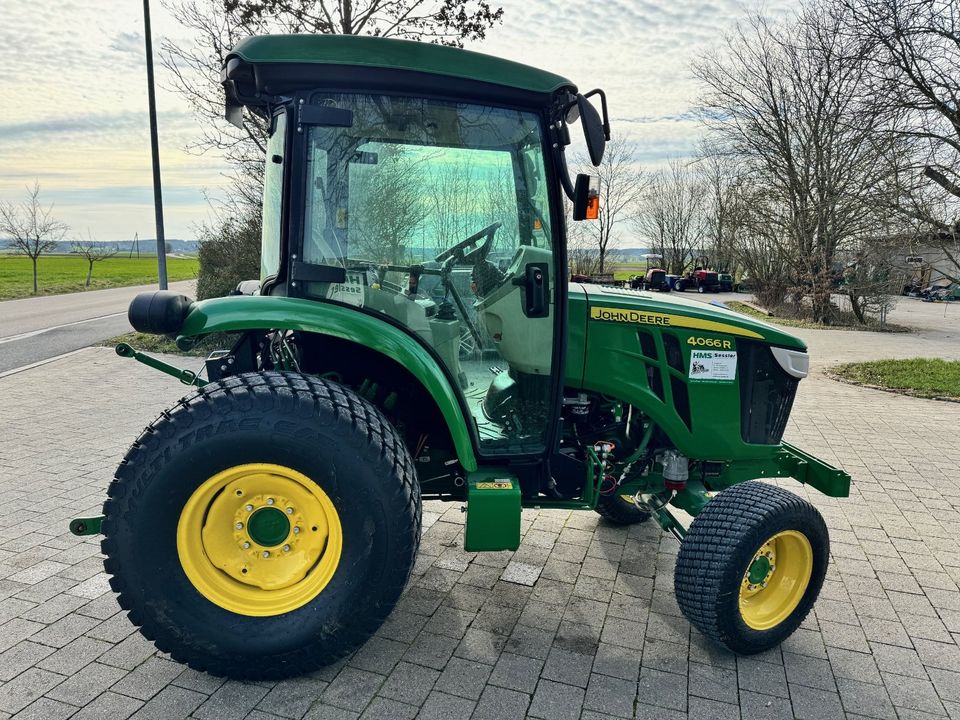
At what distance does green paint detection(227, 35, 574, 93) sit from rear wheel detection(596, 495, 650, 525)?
97.5 inches

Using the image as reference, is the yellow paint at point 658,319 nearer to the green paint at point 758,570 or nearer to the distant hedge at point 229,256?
the green paint at point 758,570

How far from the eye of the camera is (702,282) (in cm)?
3155

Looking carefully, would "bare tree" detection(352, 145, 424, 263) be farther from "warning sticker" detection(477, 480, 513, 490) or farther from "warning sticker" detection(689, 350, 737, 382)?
"warning sticker" detection(689, 350, 737, 382)

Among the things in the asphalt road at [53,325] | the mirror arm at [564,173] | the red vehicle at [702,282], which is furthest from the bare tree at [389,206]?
the red vehicle at [702,282]

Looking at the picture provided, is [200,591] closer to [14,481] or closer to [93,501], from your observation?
[93,501]

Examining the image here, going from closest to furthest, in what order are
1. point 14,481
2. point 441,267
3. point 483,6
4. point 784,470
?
point 441,267
point 784,470
point 14,481
point 483,6

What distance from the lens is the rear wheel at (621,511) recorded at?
4.19 metres

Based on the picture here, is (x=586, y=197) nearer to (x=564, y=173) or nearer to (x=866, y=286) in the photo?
(x=564, y=173)

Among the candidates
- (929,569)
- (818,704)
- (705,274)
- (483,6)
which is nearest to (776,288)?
(705,274)

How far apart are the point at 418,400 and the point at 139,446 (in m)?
1.18

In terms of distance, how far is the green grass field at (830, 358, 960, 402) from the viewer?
363 inches

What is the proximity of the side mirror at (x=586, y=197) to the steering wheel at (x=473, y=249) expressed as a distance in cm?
34

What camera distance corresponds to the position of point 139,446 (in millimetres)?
2467

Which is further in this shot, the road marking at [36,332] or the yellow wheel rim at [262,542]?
the road marking at [36,332]
